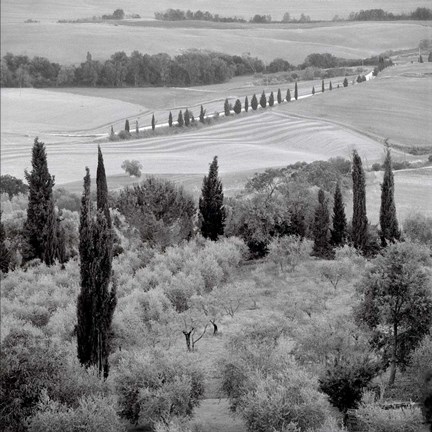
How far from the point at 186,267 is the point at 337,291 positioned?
5065 mm

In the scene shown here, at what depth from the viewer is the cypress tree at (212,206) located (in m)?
31.2

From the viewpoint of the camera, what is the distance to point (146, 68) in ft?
165

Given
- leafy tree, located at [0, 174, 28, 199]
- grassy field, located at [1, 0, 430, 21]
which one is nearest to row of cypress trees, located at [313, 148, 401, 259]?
grassy field, located at [1, 0, 430, 21]

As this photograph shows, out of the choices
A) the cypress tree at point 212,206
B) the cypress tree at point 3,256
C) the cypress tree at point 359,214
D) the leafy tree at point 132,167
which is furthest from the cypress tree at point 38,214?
the cypress tree at point 359,214

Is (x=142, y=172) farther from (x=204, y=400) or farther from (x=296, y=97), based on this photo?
(x=204, y=400)

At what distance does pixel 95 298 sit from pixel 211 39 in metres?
26.6

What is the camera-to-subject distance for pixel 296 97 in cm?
3097

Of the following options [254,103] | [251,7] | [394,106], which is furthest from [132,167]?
[394,106]

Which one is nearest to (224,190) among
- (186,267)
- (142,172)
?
(142,172)

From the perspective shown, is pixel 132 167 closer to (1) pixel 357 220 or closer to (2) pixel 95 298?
(1) pixel 357 220

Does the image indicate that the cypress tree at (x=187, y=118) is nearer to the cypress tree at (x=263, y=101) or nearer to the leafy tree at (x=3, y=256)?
the cypress tree at (x=263, y=101)

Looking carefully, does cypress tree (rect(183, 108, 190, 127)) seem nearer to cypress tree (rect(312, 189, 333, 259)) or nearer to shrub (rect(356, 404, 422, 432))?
cypress tree (rect(312, 189, 333, 259))

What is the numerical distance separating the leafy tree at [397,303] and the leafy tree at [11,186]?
1044 inches

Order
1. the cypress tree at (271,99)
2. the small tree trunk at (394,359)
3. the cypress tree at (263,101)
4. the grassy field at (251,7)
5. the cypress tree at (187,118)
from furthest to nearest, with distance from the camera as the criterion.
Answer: the cypress tree at (187,118)
the cypress tree at (263,101)
the cypress tree at (271,99)
the grassy field at (251,7)
the small tree trunk at (394,359)
